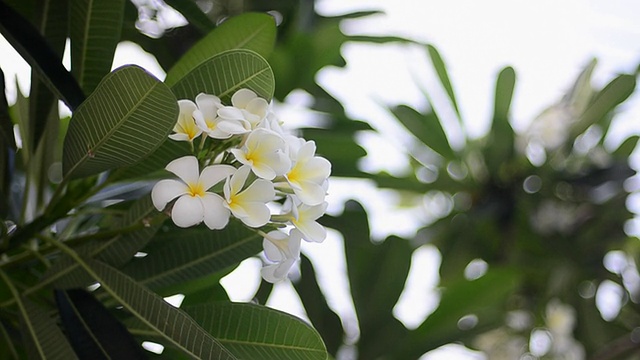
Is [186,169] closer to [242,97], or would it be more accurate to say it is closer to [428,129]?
[242,97]

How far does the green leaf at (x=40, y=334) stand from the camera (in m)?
0.57

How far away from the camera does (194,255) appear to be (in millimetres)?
676

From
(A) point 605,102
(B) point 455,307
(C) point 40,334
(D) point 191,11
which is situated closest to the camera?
(C) point 40,334

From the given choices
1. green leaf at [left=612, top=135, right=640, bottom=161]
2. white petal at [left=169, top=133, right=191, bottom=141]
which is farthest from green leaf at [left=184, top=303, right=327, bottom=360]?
green leaf at [left=612, top=135, right=640, bottom=161]

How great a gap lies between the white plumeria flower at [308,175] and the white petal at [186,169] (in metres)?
0.06

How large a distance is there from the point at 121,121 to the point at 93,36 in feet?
0.56

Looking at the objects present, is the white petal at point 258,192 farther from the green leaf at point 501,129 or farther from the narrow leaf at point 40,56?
the green leaf at point 501,129

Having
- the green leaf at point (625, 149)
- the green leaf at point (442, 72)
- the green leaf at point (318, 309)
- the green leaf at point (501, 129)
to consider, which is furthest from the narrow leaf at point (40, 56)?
the green leaf at point (625, 149)

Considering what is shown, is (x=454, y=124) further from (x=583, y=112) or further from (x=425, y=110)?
(x=583, y=112)

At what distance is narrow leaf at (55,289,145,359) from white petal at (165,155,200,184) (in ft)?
0.47

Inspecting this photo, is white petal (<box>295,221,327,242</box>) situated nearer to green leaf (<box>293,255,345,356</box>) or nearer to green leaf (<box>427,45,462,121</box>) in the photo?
green leaf (<box>293,255,345,356</box>)

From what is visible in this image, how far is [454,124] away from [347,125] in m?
0.57

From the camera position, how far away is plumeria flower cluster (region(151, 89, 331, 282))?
0.49 m

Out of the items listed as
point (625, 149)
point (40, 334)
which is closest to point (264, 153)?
point (40, 334)
